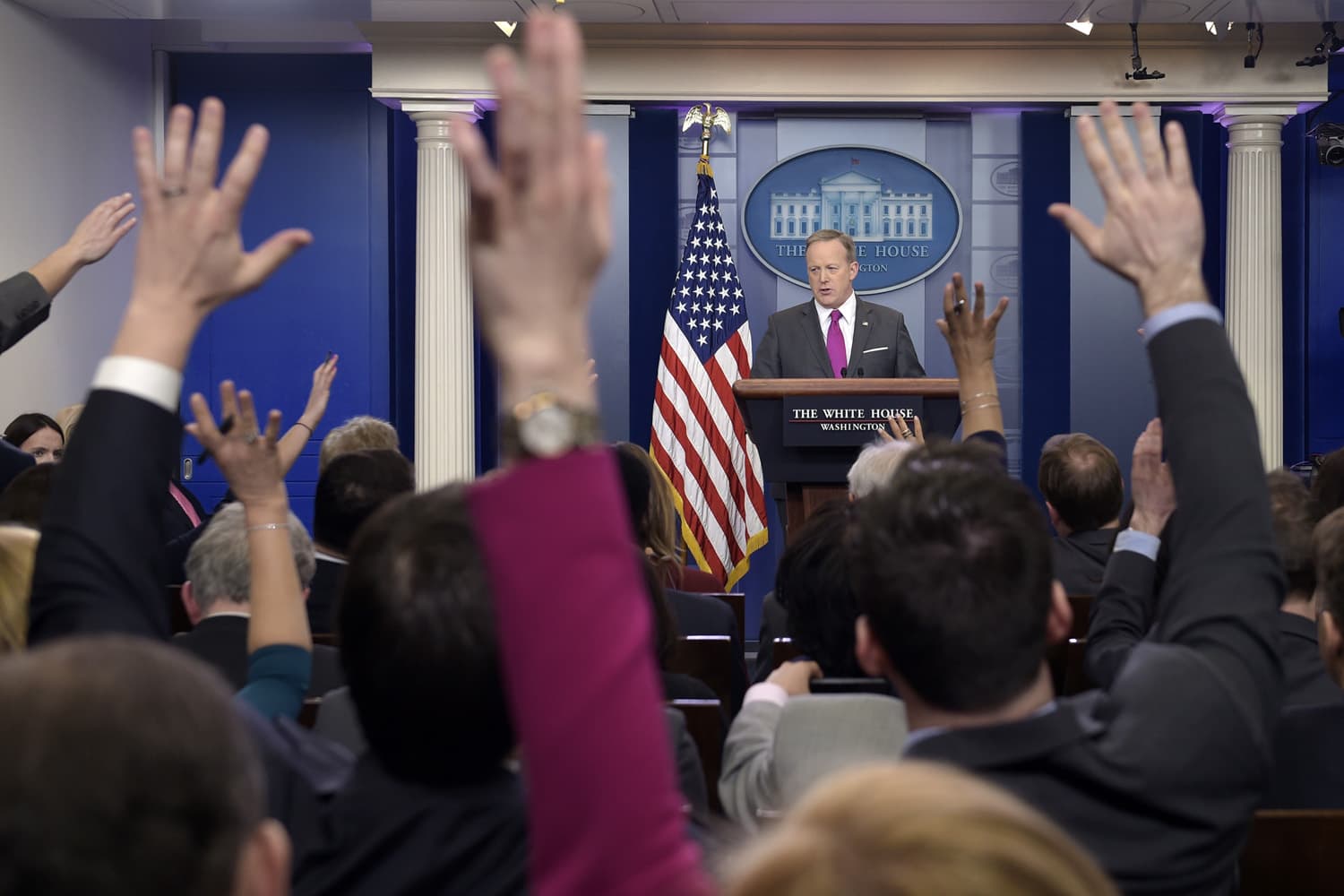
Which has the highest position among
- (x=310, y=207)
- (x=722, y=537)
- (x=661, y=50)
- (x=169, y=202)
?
(x=661, y=50)

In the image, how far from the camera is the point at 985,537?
122cm

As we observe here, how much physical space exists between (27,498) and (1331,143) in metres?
7.06

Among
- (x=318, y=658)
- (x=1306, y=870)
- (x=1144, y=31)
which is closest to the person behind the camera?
(x=1306, y=870)

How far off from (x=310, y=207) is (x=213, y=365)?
1.15 meters

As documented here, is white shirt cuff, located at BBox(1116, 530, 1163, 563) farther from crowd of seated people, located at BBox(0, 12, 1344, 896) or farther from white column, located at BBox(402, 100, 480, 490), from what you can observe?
white column, located at BBox(402, 100, 480, 490)

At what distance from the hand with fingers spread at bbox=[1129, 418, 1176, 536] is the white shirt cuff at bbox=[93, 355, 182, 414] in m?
1.60

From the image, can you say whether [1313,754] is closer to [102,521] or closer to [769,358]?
[102,521]

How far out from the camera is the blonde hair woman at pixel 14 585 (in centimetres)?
147

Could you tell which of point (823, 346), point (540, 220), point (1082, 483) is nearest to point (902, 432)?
point (1082, 483)

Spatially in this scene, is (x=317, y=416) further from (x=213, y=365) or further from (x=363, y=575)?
(x=213, y=365)

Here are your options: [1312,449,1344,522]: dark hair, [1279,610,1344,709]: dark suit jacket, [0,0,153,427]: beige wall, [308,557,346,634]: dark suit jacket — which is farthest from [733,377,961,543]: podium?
[0,0,153,427]: beige wall

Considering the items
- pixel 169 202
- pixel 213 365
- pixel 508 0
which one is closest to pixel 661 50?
pixel 508 0

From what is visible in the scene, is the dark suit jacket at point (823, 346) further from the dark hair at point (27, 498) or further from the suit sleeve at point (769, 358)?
the dark hair at point (27, 498)

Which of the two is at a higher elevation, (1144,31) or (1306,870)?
(1144,31)
